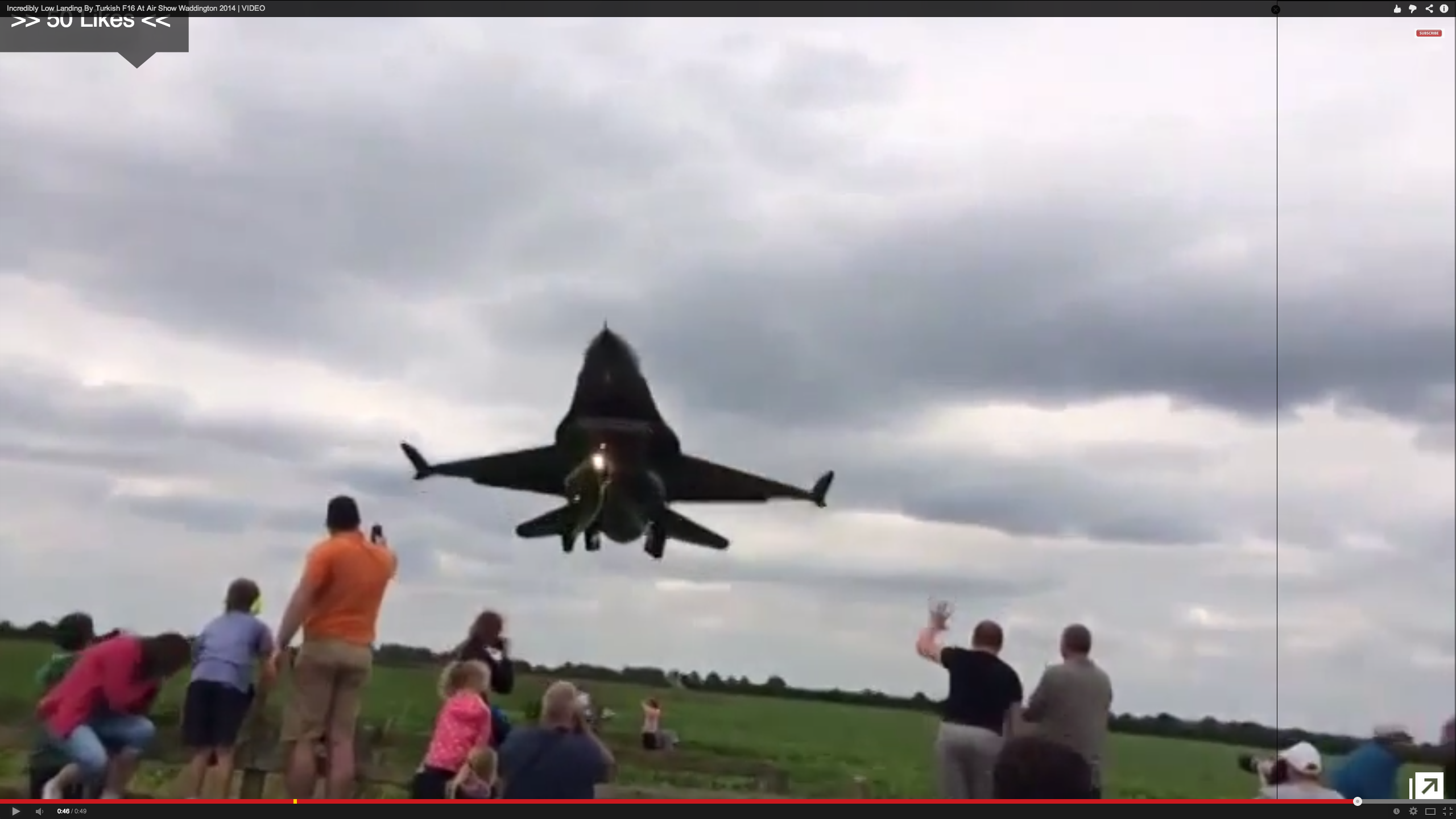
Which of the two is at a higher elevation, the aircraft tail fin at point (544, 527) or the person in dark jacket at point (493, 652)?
the aircraft tail fin at point (544, 527)

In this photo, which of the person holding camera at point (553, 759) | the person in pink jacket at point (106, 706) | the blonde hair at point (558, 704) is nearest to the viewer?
the person holding camera at point (553, 759)

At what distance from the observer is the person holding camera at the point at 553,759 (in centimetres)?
673

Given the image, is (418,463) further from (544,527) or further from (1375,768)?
(1375,768)

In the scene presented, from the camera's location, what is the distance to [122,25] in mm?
9508

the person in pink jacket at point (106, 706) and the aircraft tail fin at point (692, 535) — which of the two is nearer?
the person in pink jacket at point (106, 706)

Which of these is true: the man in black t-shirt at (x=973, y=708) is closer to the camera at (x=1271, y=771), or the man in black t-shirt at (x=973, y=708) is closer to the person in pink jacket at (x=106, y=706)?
the camera at (x=1271, y=771)

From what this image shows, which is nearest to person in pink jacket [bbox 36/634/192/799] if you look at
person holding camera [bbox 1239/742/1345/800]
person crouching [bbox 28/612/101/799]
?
person crouching [bbox 28/612/101/799]

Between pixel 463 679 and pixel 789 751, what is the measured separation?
14011 mm

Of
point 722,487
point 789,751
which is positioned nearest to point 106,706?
point 789,751

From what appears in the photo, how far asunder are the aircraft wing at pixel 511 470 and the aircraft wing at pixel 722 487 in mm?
2571

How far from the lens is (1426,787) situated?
289 inches

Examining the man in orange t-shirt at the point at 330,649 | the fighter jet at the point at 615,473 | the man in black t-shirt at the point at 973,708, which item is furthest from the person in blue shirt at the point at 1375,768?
the fighter jet at the point at 615,473

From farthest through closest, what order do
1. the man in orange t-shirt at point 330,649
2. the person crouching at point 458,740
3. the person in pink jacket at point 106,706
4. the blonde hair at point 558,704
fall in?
the man in orange t-shirt at point 330,649, the person in pink jacket at point 106,706, the person crouching at point 458,740, the blonde hair at point 558,704

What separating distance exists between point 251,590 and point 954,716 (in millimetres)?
4318
